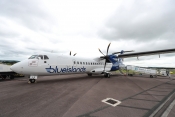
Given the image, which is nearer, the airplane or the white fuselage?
the white fuselage

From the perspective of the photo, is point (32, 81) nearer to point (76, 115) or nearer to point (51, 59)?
point (51, 59)

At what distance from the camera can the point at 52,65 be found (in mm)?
9531


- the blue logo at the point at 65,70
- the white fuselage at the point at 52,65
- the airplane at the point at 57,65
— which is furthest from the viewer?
the blue logo at the point at 65,70

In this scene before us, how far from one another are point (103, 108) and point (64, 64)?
26.0 feet

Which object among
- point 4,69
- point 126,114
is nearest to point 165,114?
point 126,114

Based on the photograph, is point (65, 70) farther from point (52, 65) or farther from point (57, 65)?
point (52, 65)

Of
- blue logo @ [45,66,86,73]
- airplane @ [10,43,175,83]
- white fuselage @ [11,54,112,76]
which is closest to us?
white fuselage @ [11,54,112,76]

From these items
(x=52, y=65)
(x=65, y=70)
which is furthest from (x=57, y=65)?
(x=65, y=70)

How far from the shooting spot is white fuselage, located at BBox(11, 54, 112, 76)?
8.00 meters

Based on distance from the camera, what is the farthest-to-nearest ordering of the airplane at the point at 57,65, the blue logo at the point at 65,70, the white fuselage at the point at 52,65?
the blue logo at the point at 65,70, the airplane at the point at 57,65, the white fuselage at the point at 52,65

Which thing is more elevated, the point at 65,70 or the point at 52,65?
the point at 52,65

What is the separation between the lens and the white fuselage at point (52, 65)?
26.2 feet

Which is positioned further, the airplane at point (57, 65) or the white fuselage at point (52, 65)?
the airplane at point (57, 65)

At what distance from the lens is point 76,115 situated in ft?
9.84
